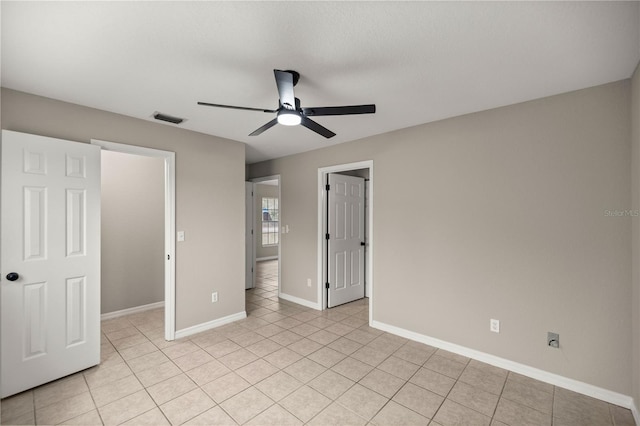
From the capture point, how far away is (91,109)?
278cm

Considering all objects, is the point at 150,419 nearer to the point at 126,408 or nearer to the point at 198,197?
the point at 126,408

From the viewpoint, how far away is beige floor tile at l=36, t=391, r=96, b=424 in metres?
2.03

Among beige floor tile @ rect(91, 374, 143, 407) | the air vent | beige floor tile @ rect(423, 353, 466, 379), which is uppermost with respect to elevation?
the air vent

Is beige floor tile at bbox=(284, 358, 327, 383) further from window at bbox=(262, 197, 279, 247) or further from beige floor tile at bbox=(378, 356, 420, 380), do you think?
window at bbox=(262, 197, 279, 247)

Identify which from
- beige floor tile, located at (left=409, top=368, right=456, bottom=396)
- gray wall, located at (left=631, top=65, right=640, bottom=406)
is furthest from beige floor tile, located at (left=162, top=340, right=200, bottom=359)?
gray wall, located at (left=631, top=65, right=640, bottom=406)

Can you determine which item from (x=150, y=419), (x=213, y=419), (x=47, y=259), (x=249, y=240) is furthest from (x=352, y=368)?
(x=249, y=240)

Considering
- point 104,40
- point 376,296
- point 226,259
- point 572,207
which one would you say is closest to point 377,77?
point 104,40

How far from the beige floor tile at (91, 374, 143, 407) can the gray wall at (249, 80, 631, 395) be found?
263 cm

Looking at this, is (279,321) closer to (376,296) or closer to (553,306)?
(376,296)

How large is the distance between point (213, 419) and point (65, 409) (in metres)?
1.12

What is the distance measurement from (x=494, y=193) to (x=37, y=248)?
4.05m

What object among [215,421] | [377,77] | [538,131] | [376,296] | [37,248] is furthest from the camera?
[376,296]

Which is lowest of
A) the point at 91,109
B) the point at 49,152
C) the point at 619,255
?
the point at 619,255

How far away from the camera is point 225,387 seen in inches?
94.9
